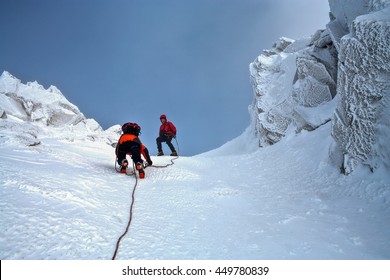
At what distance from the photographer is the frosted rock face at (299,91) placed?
1217 centimetres

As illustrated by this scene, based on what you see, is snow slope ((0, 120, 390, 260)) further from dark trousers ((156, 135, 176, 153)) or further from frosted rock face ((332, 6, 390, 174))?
dark trousers ((156, 135, 176, 153))

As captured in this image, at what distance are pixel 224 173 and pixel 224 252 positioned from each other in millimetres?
5631

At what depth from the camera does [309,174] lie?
7316 millimetres

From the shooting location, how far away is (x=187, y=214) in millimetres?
4680

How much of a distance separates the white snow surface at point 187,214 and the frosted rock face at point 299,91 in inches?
210

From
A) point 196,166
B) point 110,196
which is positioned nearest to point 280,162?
point 196,166

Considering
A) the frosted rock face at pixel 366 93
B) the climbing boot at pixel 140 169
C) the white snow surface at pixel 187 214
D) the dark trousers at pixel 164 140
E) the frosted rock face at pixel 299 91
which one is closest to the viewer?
the white snow surface at pixel 187 214

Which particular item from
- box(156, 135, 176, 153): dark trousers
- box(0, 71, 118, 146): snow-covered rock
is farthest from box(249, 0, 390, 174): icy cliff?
box(0, 71, 118, 146): snow-covered rock

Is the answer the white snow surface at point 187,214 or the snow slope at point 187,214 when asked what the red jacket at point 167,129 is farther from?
the snow slope at point 187,214

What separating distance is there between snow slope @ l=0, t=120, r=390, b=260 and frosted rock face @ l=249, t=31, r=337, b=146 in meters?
5.56

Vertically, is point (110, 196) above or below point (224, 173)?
below

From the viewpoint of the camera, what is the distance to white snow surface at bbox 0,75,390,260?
313cm

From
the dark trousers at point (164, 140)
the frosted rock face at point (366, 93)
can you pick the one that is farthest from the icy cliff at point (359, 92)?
the dark trousers at point (164, 140)

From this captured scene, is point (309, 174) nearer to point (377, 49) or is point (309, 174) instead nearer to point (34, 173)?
point (377, 49)
